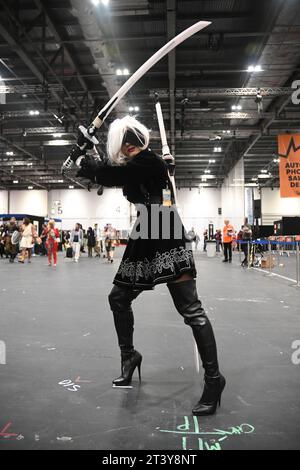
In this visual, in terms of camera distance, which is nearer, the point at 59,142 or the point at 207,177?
the point at 59,142

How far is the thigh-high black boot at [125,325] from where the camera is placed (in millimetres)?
2318

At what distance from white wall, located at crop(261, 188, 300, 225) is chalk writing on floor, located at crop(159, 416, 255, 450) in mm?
37775

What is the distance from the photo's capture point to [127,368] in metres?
2.43

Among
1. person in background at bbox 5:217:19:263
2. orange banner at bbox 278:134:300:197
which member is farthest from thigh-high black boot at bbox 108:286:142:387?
person in background at bbox 5:217:19:263

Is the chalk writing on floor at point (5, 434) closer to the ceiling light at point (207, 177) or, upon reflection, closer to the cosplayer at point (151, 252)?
the cosplayer at point (151, 252)

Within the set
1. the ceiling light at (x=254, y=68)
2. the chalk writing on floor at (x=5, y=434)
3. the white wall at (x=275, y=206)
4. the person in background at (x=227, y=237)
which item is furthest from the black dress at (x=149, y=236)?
the white wall at (x=275, y=206)

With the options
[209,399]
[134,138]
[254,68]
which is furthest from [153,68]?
[209,399]

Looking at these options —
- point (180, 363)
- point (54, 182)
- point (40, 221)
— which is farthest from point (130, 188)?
point (54, 182)

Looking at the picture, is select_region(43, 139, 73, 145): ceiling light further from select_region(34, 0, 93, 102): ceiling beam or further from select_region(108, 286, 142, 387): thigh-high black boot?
select_region(108, 286, 142, 387): thigh-high black boot

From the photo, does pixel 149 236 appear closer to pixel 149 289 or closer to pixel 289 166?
pixel 149 289

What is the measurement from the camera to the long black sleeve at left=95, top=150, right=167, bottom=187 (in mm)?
2104

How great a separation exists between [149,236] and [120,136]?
1.96 feet
